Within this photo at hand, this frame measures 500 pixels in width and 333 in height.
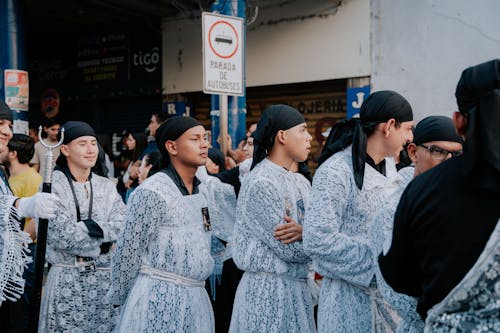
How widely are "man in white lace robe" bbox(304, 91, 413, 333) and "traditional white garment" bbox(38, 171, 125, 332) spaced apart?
204 cm

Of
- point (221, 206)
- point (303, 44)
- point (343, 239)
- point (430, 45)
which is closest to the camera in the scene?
point (343, 239)

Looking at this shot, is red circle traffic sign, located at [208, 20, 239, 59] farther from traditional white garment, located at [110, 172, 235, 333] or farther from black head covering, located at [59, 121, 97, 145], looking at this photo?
traditional white garment, located at [110, 172, 235, 333]

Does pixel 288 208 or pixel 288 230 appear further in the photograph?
pixel 288 208

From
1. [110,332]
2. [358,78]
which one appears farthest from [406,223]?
[358,78]

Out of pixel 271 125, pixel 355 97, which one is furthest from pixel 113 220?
pixel 355 97

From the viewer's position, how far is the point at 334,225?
309 centimetres

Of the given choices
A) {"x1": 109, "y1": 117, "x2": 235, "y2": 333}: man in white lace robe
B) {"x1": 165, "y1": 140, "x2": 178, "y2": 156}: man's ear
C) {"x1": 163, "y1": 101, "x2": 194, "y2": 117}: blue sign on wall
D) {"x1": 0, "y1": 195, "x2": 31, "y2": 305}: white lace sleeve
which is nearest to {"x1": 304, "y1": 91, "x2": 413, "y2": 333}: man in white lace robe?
{"x1": 109, "y1": 117, "x2": 235, "y2": 333}: man in white lace robe

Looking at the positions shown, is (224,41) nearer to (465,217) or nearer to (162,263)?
(162,263)

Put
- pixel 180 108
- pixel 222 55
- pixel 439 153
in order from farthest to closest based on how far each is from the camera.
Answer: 1. pixel 180 108
2. pixel 222 55
3. pixel 439 153

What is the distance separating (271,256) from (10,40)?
7.24 m

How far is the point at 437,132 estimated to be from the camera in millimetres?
2908

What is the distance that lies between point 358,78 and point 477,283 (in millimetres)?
8079

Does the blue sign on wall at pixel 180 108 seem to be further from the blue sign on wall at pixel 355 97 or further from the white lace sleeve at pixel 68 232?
the white lace sleeve at pixel 68 232

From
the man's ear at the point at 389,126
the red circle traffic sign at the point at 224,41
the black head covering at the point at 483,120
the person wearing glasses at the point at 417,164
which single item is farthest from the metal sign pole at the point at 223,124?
the black head covering at the point at 483,120
